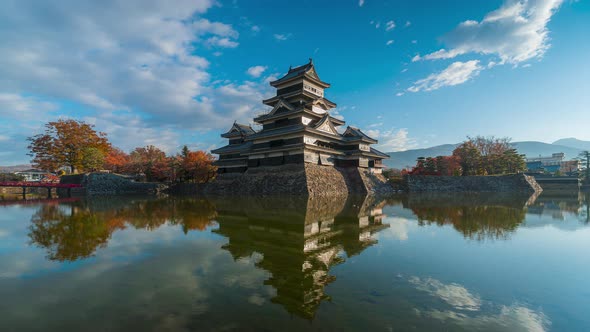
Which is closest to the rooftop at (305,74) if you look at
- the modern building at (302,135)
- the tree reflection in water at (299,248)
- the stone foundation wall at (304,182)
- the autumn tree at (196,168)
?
the modern building at (302,135)

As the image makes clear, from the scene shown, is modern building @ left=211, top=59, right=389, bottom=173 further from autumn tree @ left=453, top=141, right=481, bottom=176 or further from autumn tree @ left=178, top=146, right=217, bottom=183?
autumn tree @ left=453, top=141, right=481, bottom=176

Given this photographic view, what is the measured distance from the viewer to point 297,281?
4051 mm

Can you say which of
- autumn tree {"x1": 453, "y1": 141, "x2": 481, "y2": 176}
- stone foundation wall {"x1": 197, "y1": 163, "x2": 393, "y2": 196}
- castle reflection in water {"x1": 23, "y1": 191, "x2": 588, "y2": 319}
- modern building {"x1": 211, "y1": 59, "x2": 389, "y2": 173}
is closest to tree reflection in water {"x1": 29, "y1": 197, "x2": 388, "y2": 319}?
castle reflection in water {"x1": 23, "y1": 191, "x2": 588, "y2": 319}

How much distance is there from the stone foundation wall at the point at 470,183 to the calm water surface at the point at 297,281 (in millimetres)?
25119

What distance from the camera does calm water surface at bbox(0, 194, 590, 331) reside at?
9.73 ft

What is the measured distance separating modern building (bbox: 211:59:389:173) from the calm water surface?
18235 millimetres

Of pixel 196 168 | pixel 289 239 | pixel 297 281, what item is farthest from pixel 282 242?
pixel 196 168

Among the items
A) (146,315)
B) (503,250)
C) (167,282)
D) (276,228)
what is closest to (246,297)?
(146,315)

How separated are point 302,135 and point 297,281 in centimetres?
2148

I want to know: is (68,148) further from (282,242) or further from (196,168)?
(282,242)

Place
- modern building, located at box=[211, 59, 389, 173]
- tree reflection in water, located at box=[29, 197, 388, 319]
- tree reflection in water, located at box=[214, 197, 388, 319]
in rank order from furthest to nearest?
modern building, located at box=[211, 59, 389, 173], tree reflection in water, located at box=[29, 197, 388, 319], tree reflection in water, located at box=[214, 197, 388, 319]

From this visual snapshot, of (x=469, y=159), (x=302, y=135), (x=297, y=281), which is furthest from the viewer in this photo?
(x=469, y=159)

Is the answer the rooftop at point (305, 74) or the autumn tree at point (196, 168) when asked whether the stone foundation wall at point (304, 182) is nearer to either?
the autumn tree at point (196, 168)

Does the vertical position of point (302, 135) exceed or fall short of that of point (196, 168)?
it exceeds it
